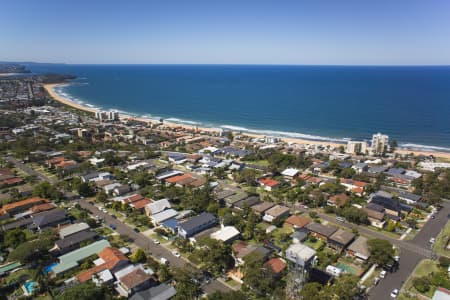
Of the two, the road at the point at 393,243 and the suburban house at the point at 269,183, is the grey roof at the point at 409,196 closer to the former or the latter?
the road at the point at 393,243

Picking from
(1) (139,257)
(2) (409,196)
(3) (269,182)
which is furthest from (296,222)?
(2) (409,196)

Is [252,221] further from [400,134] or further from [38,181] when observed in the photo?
[400,134]

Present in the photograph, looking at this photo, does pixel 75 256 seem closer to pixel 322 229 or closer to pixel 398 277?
pixel 322 229

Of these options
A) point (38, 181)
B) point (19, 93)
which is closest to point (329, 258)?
point (38, 181)

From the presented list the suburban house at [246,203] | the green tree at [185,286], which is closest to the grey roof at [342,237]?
the suburban house at [246,203]

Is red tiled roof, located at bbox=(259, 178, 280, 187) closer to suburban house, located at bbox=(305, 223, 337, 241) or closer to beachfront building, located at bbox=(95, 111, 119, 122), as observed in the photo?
suburban house, located at bbox=(305, 223, 337, 241)
